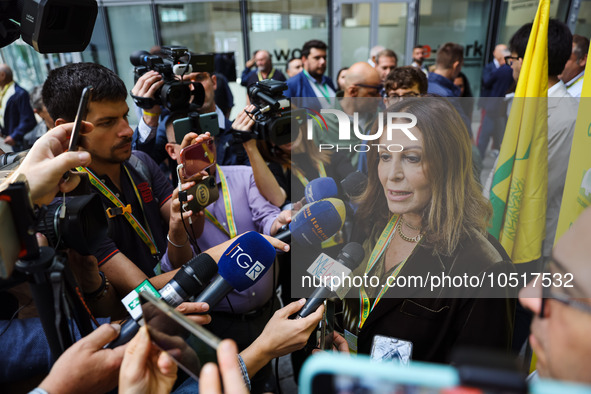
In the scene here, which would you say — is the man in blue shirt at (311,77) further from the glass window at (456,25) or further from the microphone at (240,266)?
the glass window at (456,25)

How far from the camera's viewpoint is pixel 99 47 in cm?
773

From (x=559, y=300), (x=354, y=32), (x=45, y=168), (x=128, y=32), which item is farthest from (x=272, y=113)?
(x=128, y=32)

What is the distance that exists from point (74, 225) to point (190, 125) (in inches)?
35.2

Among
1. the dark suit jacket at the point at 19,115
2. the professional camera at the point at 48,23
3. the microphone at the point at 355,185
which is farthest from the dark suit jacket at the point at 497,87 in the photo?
the dark suit jacket at the point at 19,115

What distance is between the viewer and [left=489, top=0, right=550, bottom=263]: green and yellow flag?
1.56m

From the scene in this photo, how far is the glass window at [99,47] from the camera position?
7652 millimetres

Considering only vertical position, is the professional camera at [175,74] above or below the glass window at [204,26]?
below

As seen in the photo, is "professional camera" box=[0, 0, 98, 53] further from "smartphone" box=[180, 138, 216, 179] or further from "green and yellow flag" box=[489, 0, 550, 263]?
"green and yellow flag" box=[489, 0, 550, 263]

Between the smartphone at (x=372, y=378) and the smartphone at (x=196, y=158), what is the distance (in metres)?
1.22

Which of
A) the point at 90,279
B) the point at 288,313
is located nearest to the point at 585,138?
the point at 288,313

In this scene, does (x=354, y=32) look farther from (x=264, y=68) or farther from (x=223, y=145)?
(x=223, y=145)

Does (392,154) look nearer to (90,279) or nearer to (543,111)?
(543,111)

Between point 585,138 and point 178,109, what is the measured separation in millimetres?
1835

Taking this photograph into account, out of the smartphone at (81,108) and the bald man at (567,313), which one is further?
the smartphone at (81,108)
